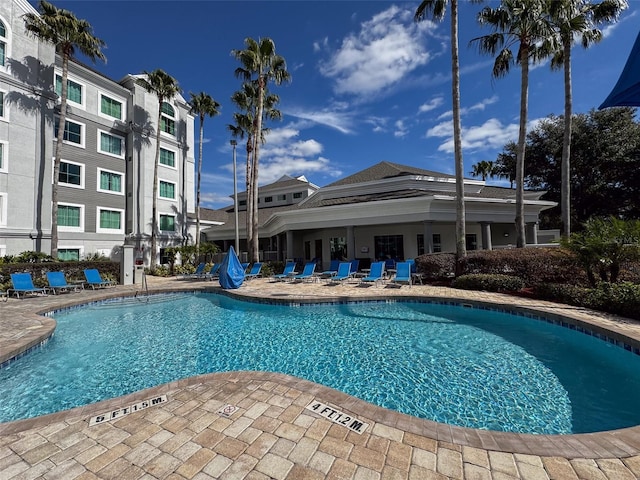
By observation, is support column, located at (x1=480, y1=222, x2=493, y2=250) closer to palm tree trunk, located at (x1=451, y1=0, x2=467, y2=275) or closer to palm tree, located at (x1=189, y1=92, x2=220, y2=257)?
palm tree trunk, located at (x1=451, y1=0, x2=467, y2=275)

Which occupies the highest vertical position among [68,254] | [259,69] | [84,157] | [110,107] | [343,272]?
[110,107]

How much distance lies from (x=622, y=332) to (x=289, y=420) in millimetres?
7782

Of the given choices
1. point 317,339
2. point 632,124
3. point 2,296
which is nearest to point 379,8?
point 317,339

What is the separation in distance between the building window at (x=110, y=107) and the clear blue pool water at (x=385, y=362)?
75.8ft

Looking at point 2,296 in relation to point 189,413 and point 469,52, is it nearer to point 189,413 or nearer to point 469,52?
point 189,413

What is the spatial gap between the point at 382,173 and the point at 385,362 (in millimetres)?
20531

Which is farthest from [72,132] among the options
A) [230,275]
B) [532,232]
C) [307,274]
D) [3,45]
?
[532,232]

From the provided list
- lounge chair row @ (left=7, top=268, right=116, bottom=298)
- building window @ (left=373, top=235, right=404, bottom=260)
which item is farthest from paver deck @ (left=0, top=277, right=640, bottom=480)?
building window @ (left=373, top=235, right=404, bottom=260)

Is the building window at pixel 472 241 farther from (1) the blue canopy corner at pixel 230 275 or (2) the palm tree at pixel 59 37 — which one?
(2) the palm tree at pixel 59 37

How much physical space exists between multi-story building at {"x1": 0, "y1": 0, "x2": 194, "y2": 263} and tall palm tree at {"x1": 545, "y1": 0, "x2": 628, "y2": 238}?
3125 cm

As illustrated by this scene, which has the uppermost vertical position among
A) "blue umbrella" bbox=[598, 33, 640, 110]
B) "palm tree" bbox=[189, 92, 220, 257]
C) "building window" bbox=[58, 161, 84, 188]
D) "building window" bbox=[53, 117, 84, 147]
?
"palm tree" bbox=[189, 92, 220, 257]

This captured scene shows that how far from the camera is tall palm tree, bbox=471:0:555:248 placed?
572 inches

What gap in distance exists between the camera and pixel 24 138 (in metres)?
20.5

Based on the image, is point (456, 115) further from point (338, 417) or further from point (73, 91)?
point (73, 91)
